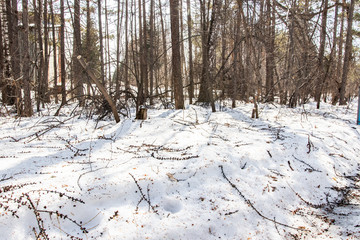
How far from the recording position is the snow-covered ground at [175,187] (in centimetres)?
171

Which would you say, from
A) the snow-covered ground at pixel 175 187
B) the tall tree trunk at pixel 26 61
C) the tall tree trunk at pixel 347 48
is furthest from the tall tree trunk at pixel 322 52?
the tall tree trunk at pixel 26 61

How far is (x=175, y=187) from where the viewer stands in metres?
2.20

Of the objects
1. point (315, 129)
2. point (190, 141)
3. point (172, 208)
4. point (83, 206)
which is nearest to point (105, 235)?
point (83, 206)

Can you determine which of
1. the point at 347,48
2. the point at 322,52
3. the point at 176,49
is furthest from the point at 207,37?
the point at 347,48

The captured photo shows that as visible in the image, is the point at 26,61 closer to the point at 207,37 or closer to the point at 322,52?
the point at 207,37

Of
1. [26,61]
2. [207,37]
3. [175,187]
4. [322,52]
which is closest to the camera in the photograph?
[175,187]

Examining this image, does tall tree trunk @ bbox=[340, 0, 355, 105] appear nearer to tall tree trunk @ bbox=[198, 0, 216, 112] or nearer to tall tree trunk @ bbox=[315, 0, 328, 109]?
tall tree trunk @ bbox=[315, 0, 328, 109]

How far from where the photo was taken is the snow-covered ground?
5.61 ft

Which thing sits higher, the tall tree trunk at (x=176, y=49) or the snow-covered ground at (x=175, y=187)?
the tall tree trunk at (x=176, y=49)

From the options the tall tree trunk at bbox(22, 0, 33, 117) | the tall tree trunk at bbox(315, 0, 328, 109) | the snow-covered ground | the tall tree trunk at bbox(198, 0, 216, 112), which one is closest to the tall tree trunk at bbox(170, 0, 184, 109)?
the tall tree trunk at bbox(198, 0, 216, 112)

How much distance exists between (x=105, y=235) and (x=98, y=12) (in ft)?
41.7

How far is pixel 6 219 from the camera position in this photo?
155 cm

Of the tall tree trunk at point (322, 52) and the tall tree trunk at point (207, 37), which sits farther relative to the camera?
the tall tree trunk at point (322, 52)

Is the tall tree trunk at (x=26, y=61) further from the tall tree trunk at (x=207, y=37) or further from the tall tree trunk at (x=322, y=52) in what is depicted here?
the tall tree trunk at (x=322, y=52)
